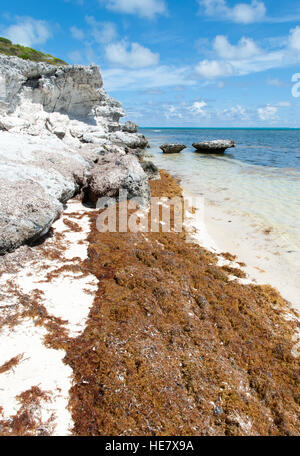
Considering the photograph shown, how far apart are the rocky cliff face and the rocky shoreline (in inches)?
2.6

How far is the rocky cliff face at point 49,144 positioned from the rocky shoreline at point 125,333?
6cm

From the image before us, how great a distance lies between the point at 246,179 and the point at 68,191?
52.6ft

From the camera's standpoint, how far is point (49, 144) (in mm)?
12492

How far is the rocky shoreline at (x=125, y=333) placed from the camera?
3.23 meters

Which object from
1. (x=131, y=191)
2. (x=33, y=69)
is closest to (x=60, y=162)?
(x=131, y=191)

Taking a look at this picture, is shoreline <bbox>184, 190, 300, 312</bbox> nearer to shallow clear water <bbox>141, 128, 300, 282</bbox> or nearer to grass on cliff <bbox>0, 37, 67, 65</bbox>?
shallow clear water <bbox>141, 128, 300, 282</bbox>

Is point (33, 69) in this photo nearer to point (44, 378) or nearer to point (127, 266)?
point (127, 266)

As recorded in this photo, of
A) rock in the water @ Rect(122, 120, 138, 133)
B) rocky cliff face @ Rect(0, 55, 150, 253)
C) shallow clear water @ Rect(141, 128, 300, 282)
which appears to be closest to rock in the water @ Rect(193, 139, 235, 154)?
rock in the water @ Rect(122, 120, 138, 133)

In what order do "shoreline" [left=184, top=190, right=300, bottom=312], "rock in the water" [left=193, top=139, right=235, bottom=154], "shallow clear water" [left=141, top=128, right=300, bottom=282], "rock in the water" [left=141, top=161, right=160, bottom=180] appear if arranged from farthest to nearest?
"rock in the water" [left=193, top=139, right=235, bottom=154]
"rock in the water" [left=141, top=161, right=160, bottom=180]
"shallow clear water" [left=141, top=128, right=300, bottom=282]
"shoreline" [left=184, top=190, right=300, bottom=312]

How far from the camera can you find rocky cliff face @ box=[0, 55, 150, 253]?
22.2 feet

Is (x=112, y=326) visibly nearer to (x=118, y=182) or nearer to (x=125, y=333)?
(x=125, y=333)

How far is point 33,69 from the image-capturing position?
23000mm

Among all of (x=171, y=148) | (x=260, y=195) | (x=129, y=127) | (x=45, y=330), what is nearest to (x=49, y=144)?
(x=45, y=330)
